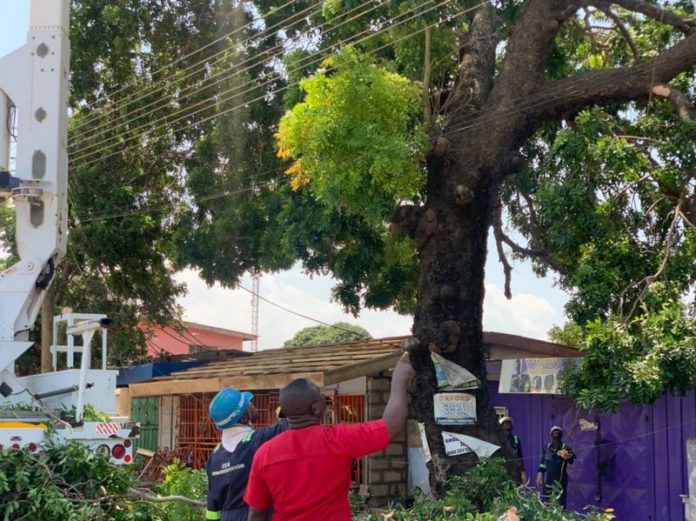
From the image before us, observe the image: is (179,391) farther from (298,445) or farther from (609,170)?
(298,445)

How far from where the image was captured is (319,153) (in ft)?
38.1

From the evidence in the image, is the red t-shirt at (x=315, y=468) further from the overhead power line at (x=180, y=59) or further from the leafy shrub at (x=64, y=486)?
the overhead power line at (x=180, y=59)

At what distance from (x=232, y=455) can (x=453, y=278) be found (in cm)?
766

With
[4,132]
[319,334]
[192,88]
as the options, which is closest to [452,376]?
[4,132]

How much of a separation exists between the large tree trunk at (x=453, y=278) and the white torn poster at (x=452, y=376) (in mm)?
134

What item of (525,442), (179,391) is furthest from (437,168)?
(179,391)

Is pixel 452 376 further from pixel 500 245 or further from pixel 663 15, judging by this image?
pixel 663 15

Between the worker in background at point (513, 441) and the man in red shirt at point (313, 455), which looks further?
the worker in background at point (513, 441)

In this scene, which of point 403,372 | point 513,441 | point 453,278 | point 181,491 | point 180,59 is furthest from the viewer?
point 180,59

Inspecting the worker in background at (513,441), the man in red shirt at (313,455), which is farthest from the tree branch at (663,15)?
the man in red shirt at (313,455)

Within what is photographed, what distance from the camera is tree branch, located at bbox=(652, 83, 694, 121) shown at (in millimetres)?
10758

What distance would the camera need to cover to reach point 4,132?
1049cm

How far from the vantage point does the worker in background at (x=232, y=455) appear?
5027mm

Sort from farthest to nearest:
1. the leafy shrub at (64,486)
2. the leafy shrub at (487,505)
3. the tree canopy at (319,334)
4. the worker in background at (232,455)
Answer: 1. the tree canopy at (319,334)
2. the leafy shrub at (64,486)
3. the leafy shrub at (487,505)
4. the worker in background at (232,455)
